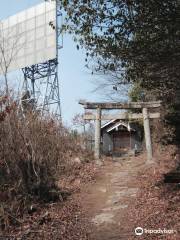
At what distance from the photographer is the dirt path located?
27.8 feet

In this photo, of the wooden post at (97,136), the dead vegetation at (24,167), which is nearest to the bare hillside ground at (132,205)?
the dead vegetation at (24,167)

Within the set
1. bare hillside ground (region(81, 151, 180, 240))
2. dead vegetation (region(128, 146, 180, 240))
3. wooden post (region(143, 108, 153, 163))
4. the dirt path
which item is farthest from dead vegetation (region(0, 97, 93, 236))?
wooden post (region(143, 108, 153, 163))

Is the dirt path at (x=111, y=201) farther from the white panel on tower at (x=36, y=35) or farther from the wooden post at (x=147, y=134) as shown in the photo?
the white panel on tower at (x=36, y=35)

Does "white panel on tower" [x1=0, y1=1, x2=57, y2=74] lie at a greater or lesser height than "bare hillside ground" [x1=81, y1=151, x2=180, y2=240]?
greater

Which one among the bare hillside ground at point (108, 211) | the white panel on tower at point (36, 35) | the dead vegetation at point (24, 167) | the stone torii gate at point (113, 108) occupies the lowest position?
the bare hillside ground at point (108, 211)

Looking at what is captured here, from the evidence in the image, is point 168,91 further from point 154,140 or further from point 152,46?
point 154,140

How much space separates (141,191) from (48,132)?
3065 millimetres

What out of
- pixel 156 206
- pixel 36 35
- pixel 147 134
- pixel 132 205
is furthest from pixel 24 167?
pixel 147 134

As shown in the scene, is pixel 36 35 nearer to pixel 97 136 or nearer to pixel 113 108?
pixel 113 108

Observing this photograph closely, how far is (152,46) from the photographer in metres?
7.54

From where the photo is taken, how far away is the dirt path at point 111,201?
8477mm

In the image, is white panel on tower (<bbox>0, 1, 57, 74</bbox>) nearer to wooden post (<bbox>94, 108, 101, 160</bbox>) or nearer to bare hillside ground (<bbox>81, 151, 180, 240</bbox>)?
wooden post (<bbox>94, 108, 101, 160</bbox>)

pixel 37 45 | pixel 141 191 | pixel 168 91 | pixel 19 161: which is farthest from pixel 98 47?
pixel 37 45

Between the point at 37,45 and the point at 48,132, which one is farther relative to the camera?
the point at 37,45
